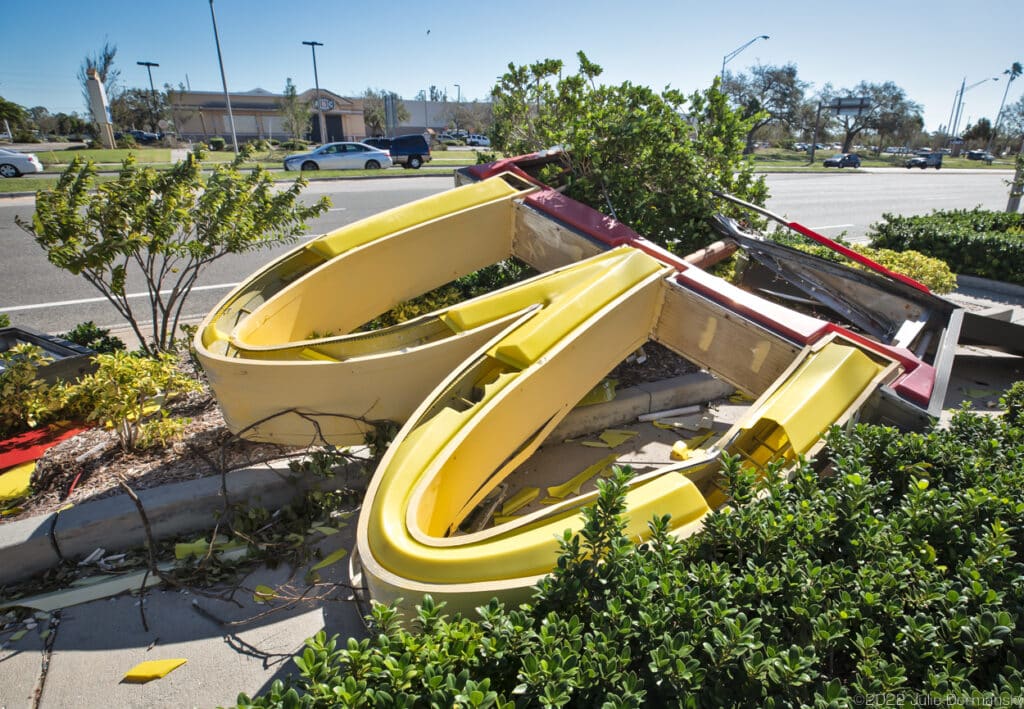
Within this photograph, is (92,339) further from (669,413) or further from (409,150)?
(409,150)

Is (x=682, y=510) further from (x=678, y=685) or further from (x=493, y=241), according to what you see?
(x=493, y=241)

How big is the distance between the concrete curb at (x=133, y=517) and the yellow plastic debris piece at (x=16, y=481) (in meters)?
0.41

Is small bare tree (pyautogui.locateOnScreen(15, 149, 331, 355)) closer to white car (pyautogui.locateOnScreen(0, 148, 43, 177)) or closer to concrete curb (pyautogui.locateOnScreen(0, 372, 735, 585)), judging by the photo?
concrete curb (pyautogui.locateOnScreen(0, 372, 735, 585))

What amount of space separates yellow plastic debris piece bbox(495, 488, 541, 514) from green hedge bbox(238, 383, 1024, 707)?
1.58 metres

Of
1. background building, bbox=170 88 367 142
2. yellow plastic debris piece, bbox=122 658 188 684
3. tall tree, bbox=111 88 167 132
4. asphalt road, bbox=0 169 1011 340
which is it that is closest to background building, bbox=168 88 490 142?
background building, bbox=170 88 367 142

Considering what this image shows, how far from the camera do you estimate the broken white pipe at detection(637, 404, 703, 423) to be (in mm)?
4871

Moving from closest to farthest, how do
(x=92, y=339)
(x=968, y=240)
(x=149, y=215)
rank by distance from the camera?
(x=149, y=215) < (x=92, y=339) < (x=968, y=240)

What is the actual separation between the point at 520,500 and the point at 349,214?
36.2 feet

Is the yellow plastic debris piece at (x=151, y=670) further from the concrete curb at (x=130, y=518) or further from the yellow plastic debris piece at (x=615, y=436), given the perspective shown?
the yellow plastic debris piece at (x=615, y=436)

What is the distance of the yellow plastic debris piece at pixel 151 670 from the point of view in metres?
2.59

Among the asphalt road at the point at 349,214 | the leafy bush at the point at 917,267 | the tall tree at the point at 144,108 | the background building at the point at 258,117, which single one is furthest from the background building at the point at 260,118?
the leafy bush at the point at 917,267

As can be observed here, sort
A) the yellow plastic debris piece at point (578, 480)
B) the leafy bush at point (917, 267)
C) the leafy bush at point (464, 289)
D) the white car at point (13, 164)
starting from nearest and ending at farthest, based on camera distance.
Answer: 1. the yellow plastic debris piece at point (578, 480)
2. the leafy bush at point (464, 289)
3. the leafy bush at point (917, 267)
4. the white car at point (13, 164)

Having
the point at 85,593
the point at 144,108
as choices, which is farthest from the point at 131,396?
the point at 144,108

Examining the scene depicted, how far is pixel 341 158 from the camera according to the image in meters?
24.6
